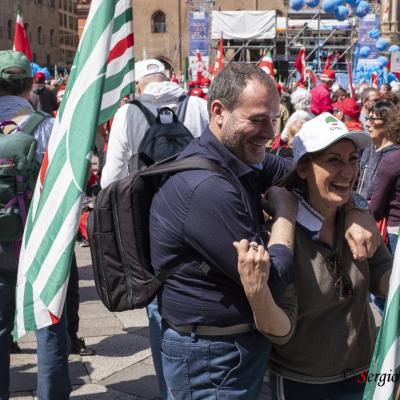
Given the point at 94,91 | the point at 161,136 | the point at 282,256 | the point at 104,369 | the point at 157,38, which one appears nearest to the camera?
the point at 282,256

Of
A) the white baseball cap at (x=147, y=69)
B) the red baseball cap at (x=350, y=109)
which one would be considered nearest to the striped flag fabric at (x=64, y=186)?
the white baseball cap at (x=147, y=69)

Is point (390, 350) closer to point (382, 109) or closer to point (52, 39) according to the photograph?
point (382, 109)

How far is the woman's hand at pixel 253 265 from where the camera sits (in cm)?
193

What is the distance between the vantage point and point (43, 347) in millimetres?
3512

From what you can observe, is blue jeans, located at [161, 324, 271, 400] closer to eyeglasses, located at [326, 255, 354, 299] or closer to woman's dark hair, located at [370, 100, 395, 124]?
eyeglasses, located at [326, 255, 354, 299]

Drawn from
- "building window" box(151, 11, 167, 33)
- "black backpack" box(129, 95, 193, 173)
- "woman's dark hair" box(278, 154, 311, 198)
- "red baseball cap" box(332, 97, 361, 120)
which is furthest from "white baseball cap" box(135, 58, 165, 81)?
"building window" box(151, 11, 167, 33)

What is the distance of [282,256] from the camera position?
210 cm

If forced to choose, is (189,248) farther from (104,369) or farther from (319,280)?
(104,369)

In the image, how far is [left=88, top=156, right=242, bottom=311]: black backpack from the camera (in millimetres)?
2367

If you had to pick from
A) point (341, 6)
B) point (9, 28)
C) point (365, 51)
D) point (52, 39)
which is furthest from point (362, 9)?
point (52, 39)

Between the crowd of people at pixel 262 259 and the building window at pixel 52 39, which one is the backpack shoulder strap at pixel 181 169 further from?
the building window at pixel 52 39

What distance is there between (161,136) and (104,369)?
1.76 meters

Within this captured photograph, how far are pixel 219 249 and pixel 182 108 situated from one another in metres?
2.31

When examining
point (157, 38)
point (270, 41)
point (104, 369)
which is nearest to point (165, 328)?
point (104, 369)
